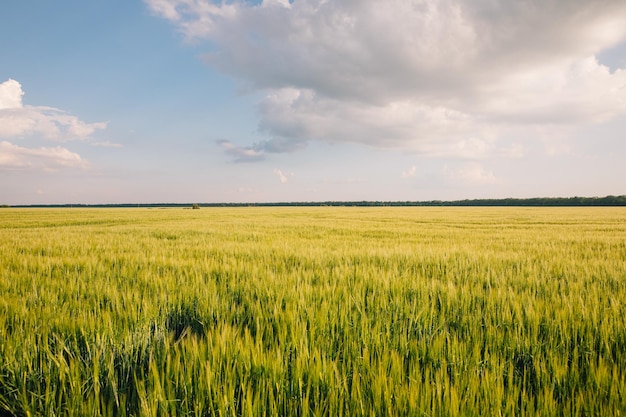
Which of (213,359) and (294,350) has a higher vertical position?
(213,359)

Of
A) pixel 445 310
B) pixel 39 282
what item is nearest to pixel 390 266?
pixel 445 310

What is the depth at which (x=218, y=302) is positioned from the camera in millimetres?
2717

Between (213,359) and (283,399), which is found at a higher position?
(213,359)

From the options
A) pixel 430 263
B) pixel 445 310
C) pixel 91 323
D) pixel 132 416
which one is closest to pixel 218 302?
pixel 91 323

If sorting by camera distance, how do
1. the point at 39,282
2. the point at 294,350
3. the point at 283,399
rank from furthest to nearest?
the point at 39,282
the point at 294,350
the point at 283,399

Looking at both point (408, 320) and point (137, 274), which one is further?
point (137, 274)

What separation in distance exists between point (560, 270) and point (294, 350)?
4394mm

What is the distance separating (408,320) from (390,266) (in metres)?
2.11

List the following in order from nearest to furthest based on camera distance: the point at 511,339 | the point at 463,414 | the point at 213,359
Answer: the point at 463,414
the point at 213,359
the point at 511,339

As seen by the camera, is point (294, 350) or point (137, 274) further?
point (137, 274)

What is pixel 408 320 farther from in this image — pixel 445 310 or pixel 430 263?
pixel 430 263

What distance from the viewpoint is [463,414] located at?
121 centimetres

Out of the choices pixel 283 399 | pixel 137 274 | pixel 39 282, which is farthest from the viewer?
pixel 137 274

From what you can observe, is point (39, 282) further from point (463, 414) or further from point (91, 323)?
point (463, 414)
